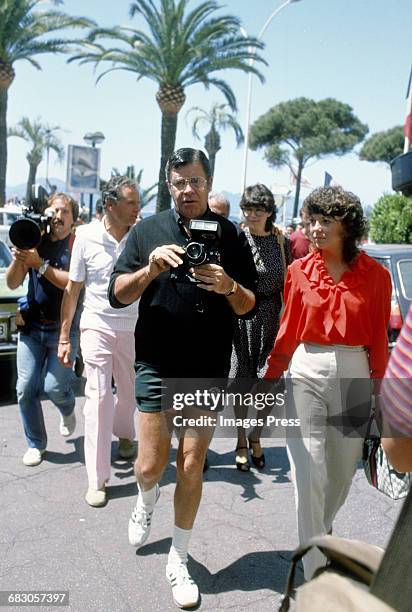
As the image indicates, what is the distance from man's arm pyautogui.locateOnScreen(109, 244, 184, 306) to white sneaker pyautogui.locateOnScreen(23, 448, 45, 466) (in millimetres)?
1809

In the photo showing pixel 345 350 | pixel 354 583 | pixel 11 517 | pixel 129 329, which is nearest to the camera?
pixel 354 583

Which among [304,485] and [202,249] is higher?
[202,249]

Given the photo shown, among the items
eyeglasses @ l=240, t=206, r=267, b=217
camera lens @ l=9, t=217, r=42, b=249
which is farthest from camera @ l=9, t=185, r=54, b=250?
eyeglasses @ l=240, t=206, r=267, b=217

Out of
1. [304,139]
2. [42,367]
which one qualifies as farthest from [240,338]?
[304,139]

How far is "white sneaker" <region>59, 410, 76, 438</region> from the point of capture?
4933 millimetres

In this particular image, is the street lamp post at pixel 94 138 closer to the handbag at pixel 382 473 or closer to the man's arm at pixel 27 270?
the man's arm at pixel 27 270

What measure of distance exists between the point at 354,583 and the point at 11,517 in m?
2.82

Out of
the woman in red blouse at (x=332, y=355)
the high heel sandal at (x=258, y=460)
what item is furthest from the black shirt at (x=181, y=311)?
A: the high heel sandal at (x=258, y=460)

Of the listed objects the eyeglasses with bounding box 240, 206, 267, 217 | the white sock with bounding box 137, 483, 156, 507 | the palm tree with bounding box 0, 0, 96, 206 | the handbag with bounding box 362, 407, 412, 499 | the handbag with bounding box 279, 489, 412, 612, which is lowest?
the white sock with bounding box 137, 483, 156, 507

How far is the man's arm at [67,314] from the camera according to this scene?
424 cm

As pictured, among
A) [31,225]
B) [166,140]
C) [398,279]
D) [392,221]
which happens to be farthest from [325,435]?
[166,140]

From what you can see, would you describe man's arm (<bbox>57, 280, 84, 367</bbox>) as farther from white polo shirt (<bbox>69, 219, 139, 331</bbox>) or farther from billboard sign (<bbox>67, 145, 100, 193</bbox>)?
billboard sign (<bbox>67, 145, 100, 193</bbox>)

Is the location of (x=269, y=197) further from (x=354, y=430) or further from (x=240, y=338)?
(x=354, y=430)

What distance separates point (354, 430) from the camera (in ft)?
9.69
